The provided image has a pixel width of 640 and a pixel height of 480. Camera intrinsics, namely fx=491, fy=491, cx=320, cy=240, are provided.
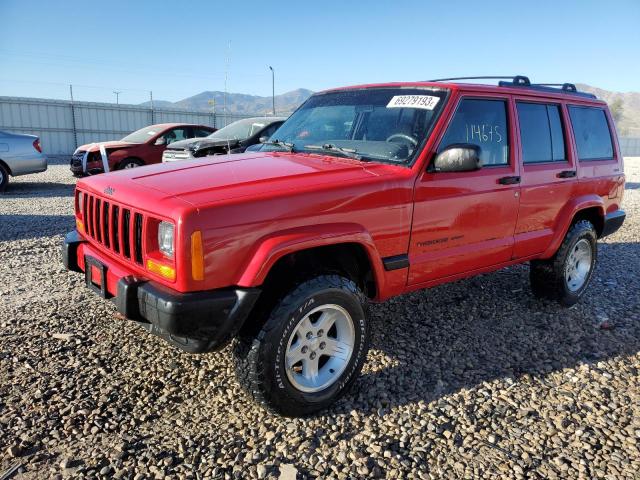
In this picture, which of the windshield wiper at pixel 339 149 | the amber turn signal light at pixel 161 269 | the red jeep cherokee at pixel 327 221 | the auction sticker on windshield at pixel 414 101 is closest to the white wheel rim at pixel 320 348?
the red jeep cherokee at pixel 327 221

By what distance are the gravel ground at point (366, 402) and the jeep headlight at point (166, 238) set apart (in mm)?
988

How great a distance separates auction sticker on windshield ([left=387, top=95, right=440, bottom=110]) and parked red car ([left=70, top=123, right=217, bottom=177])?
8.98 metres

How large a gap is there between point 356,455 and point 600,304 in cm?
350

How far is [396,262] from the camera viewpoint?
306cm

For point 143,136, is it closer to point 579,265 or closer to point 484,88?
point 484,88

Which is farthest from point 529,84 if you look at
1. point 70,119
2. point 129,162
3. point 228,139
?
point 70,119

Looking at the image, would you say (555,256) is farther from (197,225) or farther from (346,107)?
(197,225)

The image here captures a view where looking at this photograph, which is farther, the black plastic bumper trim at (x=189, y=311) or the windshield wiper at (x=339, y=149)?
the windshield wiper at (x=339, y=149)

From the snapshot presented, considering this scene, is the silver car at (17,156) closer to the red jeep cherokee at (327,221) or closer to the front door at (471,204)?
the red jeep cherokee at (327,221)

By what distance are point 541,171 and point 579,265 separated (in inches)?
56.1

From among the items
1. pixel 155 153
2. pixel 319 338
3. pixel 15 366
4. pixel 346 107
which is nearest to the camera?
pixel 319 338

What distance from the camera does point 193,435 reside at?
261 cm

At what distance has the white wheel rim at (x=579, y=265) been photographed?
15.3 feet

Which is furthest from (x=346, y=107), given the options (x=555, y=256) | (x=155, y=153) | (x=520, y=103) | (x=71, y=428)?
(x=155, y=153)
